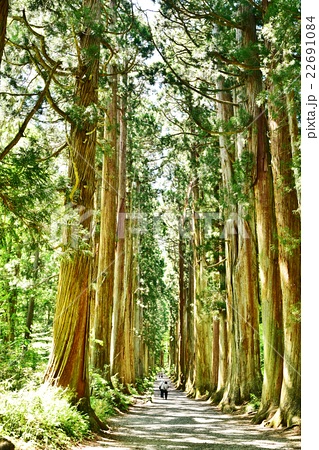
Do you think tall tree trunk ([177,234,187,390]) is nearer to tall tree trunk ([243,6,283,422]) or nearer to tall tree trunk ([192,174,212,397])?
tall tree trunk ([192,174,212,397])

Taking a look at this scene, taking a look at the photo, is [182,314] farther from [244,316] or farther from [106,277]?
[106,277]

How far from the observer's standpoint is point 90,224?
9.61 m

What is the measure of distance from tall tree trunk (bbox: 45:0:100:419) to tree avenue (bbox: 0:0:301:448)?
0.03 meters

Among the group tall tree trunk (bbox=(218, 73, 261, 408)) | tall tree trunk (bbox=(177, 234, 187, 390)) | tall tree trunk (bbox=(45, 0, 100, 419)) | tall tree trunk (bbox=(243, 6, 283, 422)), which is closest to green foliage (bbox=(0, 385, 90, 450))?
tall tree trunk (bbox=(45, 0, 100, 419))

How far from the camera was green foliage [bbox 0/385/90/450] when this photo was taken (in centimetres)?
655

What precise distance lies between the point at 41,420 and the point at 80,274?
9.63 feet

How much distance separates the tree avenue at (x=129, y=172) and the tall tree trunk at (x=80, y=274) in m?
0.03

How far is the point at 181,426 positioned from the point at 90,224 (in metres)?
5.61

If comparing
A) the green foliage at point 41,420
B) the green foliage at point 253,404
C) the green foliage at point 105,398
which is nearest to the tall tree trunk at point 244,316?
the green foliage at point 253,404

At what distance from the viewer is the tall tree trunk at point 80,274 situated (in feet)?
29.0

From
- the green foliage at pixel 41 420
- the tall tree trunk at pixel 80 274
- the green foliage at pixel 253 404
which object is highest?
the tall tree trunk at pixel 80 274

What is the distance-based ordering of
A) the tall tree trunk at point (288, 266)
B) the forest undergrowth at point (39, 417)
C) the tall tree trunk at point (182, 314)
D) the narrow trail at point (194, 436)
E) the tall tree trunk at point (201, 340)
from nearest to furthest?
the forest undergrowth at point (39, 417) → the narrow trail at point (194, 436) → the tall tree trunk at point (288, 266) → the tall tree trunk at point (201, 340) → the tall tree trunk at point (182, 314)

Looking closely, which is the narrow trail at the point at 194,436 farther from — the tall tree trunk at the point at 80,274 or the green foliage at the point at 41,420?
the tall tree trunk at the point at 80,274

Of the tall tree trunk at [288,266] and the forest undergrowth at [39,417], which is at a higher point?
the tall tree trunk at [288,266]
